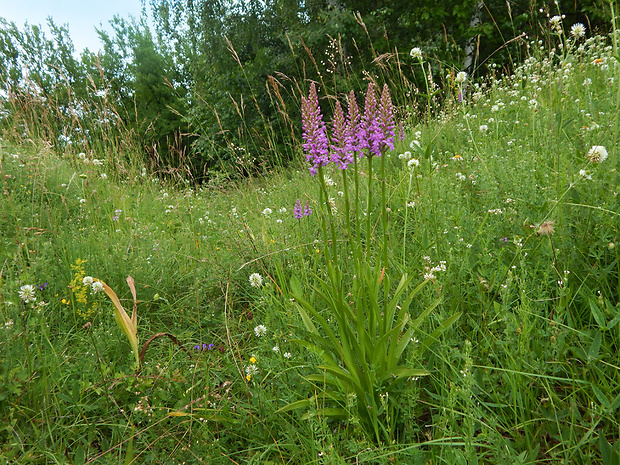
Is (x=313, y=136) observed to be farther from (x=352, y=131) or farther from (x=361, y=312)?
(x=361, y=312)

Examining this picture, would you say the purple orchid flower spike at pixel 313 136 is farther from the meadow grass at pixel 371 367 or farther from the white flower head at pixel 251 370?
the white flower head at pixel 251 370

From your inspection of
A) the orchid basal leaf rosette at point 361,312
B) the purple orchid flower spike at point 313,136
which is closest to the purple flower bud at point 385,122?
the orchid basal leaf rosette at point 361,312

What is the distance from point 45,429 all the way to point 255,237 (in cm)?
175

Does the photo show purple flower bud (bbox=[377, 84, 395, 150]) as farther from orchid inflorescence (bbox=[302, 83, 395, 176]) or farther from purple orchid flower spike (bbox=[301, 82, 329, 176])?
purple orchid flower spike (bbox=[301, 82, 329, 176])

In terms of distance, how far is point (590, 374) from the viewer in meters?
1.21

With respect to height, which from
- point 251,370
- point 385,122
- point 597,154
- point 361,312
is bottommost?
point 251,370

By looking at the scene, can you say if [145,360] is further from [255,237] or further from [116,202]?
[116,202]

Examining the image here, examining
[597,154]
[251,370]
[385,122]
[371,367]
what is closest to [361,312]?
[371,367]

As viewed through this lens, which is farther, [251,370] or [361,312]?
[251,370]

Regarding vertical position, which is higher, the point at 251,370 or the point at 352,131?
the point at 352,131

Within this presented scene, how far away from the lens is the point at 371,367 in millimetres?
1321

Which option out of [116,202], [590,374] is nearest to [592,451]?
[590,374]

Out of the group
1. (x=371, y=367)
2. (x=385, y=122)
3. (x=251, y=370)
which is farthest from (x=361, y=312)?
(x=385, y=122)

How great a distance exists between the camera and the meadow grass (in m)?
1.15
